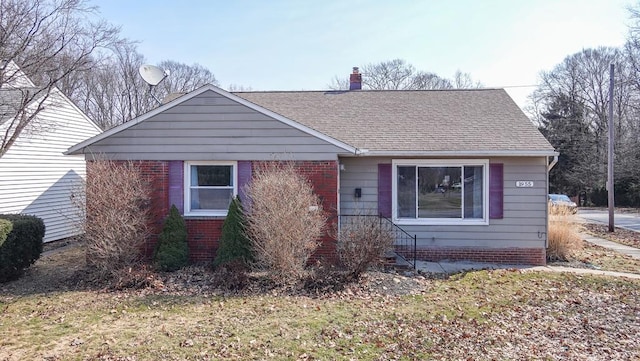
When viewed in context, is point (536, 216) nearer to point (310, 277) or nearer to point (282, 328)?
point (310, 277)

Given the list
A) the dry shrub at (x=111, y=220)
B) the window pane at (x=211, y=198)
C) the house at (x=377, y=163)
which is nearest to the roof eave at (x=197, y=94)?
the house at (x=377, y=163)

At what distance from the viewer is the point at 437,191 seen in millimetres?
10367

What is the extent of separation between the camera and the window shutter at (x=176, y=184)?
30.5 ft

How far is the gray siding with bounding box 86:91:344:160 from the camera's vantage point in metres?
9.20

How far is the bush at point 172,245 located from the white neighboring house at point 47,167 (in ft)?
12.1

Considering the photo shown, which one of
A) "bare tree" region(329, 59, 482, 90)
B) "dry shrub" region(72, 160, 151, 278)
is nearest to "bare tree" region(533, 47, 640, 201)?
"bare tree" region(329, 59, 482, 90)

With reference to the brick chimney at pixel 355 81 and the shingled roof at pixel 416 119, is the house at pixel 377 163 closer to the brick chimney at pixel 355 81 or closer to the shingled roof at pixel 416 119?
the shingled roof at pixel 416 119

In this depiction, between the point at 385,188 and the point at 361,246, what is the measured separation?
3.10m

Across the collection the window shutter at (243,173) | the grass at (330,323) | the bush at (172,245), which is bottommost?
the grass at (330,323)

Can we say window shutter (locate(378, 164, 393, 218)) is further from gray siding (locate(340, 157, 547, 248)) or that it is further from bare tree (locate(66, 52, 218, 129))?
bare tree (locate(66, 52, 218, 129))

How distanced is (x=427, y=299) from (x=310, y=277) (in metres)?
2.01

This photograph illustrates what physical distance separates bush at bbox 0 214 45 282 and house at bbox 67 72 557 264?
1.77 meters

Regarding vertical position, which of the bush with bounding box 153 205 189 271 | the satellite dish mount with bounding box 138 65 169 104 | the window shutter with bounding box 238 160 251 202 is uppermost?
the satellite dish mount with bounding box 138 65 169 104

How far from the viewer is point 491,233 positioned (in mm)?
10055
